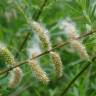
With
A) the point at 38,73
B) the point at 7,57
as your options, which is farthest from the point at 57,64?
the point at 7,57

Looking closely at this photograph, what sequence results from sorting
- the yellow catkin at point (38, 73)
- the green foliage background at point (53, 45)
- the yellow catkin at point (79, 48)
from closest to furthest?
the yellow catkin at point (38, 73)
the yellow catkin at point (79, 48)
the green foliage background at point (53, 45)

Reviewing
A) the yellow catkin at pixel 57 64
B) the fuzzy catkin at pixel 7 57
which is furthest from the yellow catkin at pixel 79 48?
the fuzzy catkin at pixel 7 57

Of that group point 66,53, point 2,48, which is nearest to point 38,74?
point 2,48

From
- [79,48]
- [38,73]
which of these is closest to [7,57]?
[38,73]

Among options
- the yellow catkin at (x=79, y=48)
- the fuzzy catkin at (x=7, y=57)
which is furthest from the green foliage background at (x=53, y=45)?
the fuzzy catkin at (x=7, y=57)

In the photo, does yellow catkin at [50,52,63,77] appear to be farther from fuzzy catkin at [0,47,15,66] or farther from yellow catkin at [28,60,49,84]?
fuzzy catkin at [0,47,15,66]

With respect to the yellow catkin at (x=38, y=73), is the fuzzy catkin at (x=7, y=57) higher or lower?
higher

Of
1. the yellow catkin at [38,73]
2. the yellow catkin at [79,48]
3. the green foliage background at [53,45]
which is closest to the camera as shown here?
the yellow catkin at [38,73]

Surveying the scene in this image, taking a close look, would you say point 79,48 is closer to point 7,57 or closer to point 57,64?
point 57,64

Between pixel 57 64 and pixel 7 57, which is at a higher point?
pixel 7 57

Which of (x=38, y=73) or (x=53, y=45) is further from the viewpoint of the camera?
(x=53, y=45)

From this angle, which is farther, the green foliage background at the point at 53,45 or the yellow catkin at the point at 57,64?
the green foliage background at the point at 53,45

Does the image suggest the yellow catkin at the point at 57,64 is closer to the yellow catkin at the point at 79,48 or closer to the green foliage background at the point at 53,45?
the yellow catkin at the point at 79,48
